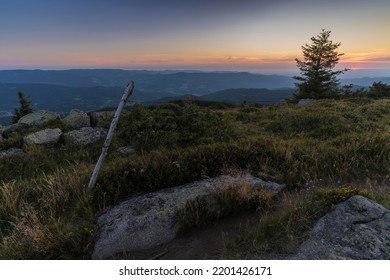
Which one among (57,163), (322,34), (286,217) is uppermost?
(322,34)

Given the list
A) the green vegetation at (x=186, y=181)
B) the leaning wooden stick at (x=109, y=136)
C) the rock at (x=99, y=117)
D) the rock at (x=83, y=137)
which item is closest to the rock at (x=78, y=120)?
the rock at (x=99, y=117)

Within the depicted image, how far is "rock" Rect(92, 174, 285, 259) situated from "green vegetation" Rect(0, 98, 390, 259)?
24 cm

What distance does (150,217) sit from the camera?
4996mm

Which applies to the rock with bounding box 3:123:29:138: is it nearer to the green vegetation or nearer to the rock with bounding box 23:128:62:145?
the rock with bounding box 23:128:62:145

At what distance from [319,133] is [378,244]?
8425 millimetres

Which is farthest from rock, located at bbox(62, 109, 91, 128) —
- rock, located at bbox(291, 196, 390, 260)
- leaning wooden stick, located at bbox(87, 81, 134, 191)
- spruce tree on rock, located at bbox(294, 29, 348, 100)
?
spruce tree on rock, located at bbox(294, 29, 348, 100)

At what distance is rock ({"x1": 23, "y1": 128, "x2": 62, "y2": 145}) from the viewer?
12.0 m

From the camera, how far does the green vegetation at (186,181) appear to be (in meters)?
4.40

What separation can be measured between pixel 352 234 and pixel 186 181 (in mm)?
3502

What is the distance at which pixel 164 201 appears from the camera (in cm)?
547

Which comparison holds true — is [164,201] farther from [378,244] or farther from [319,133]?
[319,133]

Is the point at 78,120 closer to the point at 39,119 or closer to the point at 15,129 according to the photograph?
A: the point at 39,119

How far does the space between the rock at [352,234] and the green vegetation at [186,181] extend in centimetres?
18
